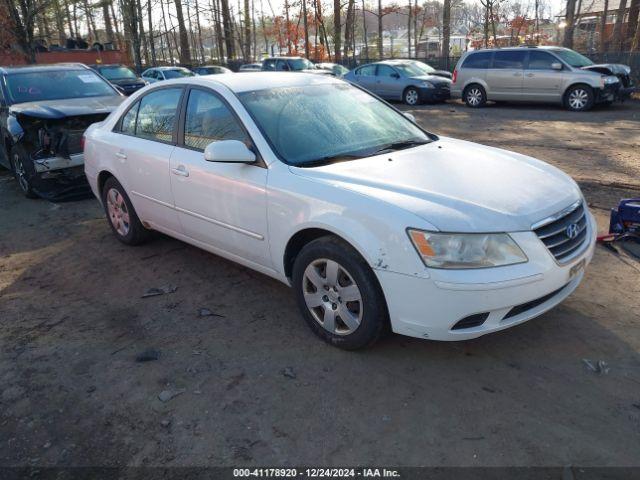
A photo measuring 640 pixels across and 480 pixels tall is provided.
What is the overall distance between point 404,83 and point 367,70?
5.12 ft

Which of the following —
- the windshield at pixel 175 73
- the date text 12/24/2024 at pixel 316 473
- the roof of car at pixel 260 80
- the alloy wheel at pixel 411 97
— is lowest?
the date text 12/24/2024 at pixel 316 473

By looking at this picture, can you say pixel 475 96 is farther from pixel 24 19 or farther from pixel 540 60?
pixel 24 19

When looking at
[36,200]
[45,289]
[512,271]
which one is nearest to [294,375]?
[512,271]

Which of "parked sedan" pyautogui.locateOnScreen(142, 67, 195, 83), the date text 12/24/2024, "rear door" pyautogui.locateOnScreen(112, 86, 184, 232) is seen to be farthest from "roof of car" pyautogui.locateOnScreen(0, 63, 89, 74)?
"parked sedan" pyautogui.locateOnScreen(142, 67, 195, 83)

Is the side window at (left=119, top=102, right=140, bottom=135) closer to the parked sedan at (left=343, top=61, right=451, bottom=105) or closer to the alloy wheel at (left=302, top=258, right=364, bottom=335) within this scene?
the alloy wheel at (left=302, top=258, right=364, bottom=335)

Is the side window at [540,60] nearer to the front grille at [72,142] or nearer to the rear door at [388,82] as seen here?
the rear door at [388,82]

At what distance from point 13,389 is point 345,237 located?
220cm

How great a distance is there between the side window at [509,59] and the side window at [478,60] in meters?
0.24

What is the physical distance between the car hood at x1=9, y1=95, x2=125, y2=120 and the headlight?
5994 millimetres

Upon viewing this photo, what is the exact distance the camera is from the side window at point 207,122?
12.8 ft

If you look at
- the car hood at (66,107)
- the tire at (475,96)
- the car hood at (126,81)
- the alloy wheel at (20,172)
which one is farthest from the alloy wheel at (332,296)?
the car hood at (126,81)

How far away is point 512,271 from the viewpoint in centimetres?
284

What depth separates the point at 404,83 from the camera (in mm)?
17266

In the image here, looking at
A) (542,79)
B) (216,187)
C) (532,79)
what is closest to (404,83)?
(532,79)
